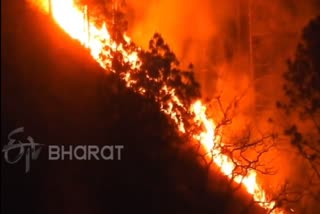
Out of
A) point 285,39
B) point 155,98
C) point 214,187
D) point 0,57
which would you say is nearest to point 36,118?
point 0,57

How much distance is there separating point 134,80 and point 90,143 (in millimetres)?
1617

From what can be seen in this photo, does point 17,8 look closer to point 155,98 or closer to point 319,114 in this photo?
point 155,98

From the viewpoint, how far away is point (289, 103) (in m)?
15.6

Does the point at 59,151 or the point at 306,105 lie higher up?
the point at 306,105

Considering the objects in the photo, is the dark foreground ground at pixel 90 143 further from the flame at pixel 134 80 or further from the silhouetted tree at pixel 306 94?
the silhouetted tree at pixel 306 94

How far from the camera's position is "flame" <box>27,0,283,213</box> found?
12875 millimetres

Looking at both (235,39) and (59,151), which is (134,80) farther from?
(235,39)

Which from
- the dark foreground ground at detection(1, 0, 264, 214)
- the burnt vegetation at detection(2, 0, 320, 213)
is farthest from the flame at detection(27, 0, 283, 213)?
the dark foreground ground at detection(1, 0, 264, 214)

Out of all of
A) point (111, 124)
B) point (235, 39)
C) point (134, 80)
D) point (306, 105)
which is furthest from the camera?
point (235, 39)

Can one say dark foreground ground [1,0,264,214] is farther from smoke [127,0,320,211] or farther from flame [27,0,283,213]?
smoke [127,0,320,211]

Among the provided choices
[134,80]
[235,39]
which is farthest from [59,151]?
[235,39]

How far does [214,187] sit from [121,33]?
12.0ft

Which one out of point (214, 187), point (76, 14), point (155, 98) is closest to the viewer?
point (155, 98)

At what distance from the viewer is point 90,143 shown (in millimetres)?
13344
